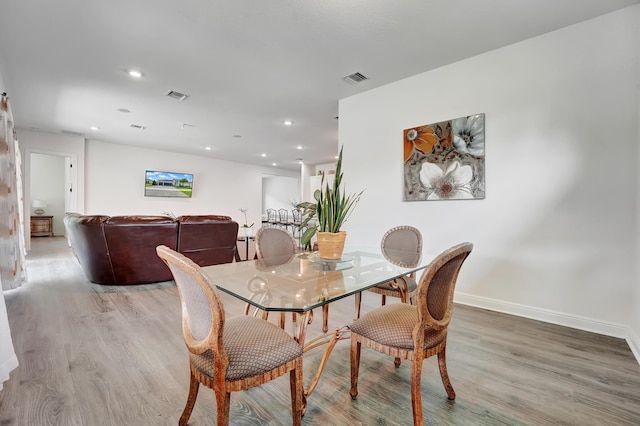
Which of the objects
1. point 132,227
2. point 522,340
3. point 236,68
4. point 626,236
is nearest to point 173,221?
point 132,227

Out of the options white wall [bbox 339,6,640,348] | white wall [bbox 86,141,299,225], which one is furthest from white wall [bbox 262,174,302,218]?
white wall [bbox 339,6,640,348]

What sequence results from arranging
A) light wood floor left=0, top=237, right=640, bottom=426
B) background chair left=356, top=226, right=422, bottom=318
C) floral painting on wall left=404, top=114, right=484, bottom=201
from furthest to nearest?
floral painting on wall left=404, top=114, right=484, bottom=201 < background chair left=356, top=226, right=422, bottom=318 < light wood floor left=0, top=237, right=640, bottom=426

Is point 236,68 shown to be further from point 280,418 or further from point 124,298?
point 280,418

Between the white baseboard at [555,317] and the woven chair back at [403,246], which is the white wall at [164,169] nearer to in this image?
the woven chair back at [403,246]

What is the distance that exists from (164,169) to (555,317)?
871 centimetres

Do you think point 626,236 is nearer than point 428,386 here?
No

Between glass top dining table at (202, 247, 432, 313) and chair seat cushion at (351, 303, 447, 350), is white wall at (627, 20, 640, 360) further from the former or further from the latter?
chair seat cushion at (351, 303, 447, 350)

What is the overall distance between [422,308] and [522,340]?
1569 mm

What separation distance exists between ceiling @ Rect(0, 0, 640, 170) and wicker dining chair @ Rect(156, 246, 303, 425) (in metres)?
2.21

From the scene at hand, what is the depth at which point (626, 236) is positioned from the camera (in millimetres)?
2191

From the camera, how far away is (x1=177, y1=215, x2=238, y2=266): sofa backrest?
3674 mm

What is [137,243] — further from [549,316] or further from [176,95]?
[549,316]

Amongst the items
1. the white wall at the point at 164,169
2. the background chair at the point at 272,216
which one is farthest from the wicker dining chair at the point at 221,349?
the background chair at the point at 272,216

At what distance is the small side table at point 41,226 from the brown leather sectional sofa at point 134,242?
587cm
